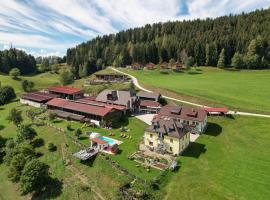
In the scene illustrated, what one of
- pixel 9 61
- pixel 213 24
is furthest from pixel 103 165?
pixel 213 24

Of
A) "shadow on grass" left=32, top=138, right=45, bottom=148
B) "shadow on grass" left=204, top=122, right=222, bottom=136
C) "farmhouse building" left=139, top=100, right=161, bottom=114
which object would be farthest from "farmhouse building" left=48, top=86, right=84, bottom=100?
"shadow on grass" left=204, top=122, right=222, bottom=136

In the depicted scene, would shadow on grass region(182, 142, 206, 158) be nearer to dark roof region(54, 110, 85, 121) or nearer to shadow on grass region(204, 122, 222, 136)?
shadow on grass region(204, 122, 222, 136)

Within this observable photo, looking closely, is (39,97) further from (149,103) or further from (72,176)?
(72,176)

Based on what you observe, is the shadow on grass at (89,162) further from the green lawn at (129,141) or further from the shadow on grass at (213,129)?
the shadow on grass at (213,129)

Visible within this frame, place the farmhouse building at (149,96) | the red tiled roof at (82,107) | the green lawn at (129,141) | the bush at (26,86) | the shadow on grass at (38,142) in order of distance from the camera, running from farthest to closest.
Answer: the bush at (26,86)
the farmhouse building at (149,96)
the red tiled roof at (82,107)
the shadow on grass at (38,142)
the green lawn at (129,141)

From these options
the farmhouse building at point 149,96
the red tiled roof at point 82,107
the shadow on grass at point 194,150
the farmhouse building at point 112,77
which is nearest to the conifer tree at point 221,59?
the farmhouse building at point 112,77

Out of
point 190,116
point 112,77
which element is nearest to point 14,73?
point 112,77
